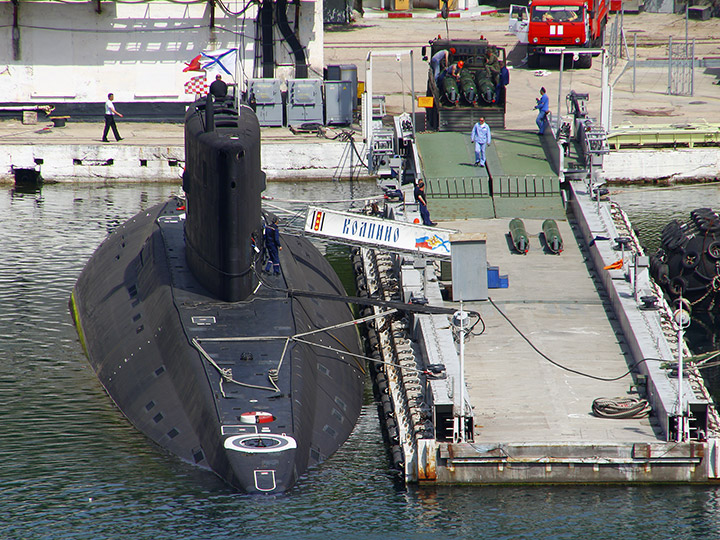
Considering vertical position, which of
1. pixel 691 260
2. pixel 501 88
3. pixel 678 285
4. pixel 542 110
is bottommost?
pixel 678 285

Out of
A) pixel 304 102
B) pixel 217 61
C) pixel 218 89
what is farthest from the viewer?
pixel 217 61

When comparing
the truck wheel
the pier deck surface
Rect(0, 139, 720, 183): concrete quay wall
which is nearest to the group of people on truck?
Rect(0, 139, 720, 183): concrete quay wall

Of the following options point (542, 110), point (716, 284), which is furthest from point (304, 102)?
point (716, 284)

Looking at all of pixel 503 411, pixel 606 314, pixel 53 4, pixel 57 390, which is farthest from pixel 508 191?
pixel 53 4

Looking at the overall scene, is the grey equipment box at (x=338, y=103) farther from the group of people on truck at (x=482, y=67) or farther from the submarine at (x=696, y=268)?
the submarine at (x=696, y=268)

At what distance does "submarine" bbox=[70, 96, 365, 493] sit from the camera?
22.3 m

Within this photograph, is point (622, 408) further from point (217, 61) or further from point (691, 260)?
point (217, 61)

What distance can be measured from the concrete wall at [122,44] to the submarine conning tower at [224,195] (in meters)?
30.8

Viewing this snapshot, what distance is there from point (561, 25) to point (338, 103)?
19.1 meters

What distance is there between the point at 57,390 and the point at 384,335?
914 cm

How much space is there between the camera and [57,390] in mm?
28422

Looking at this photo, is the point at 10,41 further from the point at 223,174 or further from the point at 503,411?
the point at 503,411

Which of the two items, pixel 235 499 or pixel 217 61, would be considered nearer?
pixel 235 499

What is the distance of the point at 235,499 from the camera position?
835 inches
